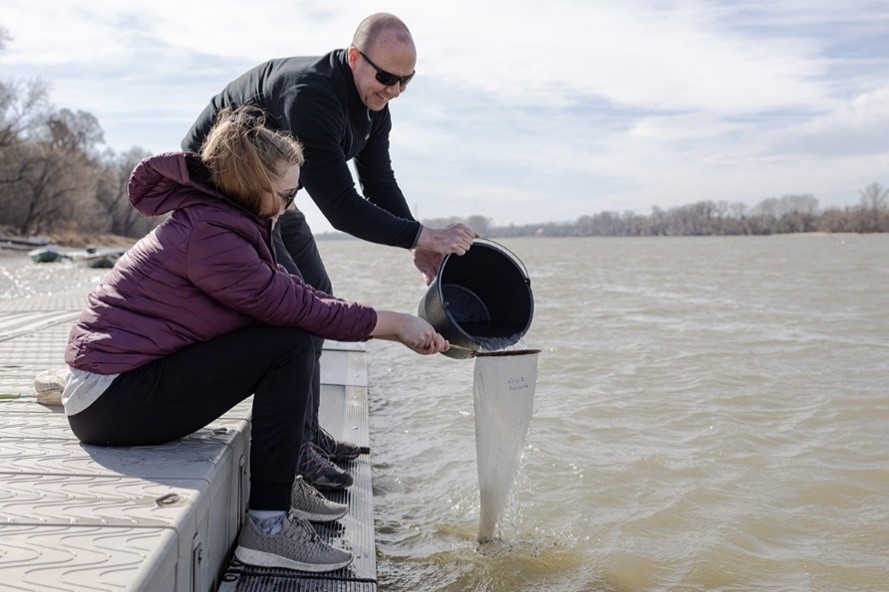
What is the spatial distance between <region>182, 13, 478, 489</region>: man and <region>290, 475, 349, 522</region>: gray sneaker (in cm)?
25

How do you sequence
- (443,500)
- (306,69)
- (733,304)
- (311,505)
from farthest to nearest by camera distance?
(733,304), (443,500), (306,69), (311,505)

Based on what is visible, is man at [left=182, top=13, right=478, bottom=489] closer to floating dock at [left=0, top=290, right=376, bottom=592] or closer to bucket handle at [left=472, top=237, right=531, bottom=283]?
bucket handle at [left=472, top=237, right=531, bottom=283]

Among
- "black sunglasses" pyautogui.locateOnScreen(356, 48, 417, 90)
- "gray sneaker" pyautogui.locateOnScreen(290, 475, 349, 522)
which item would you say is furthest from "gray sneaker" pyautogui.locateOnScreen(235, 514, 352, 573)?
"black sunglasses" pyautogui.locateOnScreen(356, 48, 417, 90)

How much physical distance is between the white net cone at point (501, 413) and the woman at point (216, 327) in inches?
31.5

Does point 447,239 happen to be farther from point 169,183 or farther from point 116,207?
point 116,207

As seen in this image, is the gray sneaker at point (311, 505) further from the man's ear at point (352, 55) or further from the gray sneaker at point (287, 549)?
the man's ear at point (352, 55)

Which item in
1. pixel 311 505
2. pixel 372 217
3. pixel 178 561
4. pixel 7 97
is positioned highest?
pixel 7 97

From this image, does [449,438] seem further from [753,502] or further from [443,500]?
[753,502]

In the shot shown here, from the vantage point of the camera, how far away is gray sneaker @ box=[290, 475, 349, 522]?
3.00 metres

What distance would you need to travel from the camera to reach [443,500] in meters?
4.38

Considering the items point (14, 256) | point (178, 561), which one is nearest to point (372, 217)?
point (178, 561)

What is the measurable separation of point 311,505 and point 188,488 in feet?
2.98

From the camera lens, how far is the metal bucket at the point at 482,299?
130 inches

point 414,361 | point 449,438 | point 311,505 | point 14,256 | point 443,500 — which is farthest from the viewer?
point 14,256
